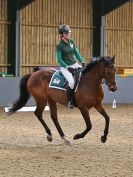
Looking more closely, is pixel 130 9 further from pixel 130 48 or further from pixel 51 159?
pixel 51 159

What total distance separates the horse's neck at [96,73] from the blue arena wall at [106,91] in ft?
27.4

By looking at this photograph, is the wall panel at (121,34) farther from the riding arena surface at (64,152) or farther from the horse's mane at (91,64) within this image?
the horse's mane at (91,64)

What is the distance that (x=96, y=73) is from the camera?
31.5 ft

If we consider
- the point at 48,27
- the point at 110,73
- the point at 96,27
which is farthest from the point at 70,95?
the point at 96,27

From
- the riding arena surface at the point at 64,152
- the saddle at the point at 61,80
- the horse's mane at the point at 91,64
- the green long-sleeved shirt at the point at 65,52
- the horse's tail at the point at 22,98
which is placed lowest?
the riding arena surface at the point at 64,152

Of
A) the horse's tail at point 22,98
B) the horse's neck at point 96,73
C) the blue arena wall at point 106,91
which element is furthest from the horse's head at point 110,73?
the blue arena wall at point 106,91

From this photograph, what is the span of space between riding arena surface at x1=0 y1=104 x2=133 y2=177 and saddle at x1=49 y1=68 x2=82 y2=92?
0.96 m

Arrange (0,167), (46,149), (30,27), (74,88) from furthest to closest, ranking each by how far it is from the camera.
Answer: (30,27) < (74,88) < (46,149) < (0,167)

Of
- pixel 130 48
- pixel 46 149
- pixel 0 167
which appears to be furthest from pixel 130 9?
pixel 0 167

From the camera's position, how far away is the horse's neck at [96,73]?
376 inches

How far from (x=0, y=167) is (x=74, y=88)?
2847 millimetres

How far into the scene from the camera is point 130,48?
23000 millimetres

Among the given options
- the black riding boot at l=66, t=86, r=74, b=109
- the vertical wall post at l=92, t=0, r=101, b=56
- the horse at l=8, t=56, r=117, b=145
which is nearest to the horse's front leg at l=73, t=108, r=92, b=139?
the horse at l=8, t=56, r=117, b=145

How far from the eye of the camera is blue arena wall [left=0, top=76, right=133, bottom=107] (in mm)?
17750
